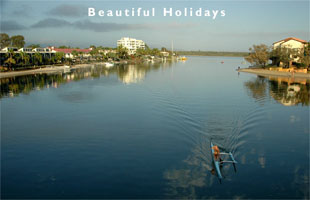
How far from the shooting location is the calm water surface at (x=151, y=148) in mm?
14914

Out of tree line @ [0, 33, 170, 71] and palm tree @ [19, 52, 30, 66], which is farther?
palm tree @ [19, 52, 30, 66]

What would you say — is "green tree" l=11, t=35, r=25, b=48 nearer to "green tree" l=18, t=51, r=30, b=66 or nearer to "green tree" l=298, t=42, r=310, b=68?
"green tree" l=18, t=51, r=30, b=66

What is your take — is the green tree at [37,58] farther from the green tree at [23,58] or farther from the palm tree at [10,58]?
the palm tree at [10,58]

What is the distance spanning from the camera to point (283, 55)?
259ft

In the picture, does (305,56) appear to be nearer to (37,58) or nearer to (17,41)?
(37,58)

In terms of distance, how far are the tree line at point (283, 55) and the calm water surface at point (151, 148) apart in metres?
44.4

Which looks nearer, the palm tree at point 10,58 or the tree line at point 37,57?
the palm tree at point 10,58

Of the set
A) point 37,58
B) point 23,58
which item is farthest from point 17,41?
point 23,58

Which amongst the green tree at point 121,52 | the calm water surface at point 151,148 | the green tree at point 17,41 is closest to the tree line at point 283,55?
the calm water surface at point 151,148

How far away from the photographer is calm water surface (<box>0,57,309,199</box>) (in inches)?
587

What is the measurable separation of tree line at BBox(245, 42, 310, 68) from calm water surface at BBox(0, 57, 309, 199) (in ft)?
146

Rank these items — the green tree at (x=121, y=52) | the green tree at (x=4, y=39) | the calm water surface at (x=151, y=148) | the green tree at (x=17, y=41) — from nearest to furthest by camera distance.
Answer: the calm water surface at (x=151, y=148) < the green tree at (x=4, y=39) < the green tree at (x=17, y=41) < the green tree at (x=121, y=52)

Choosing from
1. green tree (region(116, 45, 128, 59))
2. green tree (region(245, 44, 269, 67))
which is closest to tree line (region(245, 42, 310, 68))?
green tree (region(245, 44, 269, 67))

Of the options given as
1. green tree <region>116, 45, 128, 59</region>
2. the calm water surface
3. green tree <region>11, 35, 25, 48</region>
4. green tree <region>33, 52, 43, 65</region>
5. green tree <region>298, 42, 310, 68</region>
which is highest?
green tree <region>11, 35, 25, 48</region>
